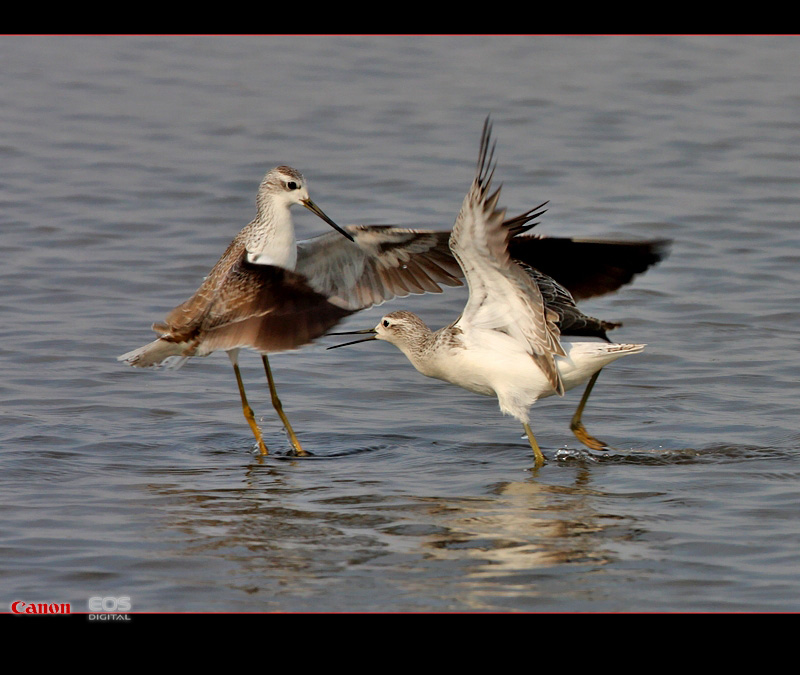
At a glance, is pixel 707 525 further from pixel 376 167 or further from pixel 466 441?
pixel 376 167

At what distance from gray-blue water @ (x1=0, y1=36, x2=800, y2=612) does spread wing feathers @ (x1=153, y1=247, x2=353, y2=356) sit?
2.46 feet

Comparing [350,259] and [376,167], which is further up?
[376,167]

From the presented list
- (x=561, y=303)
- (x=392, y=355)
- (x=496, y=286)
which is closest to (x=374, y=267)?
(x=561, y=303)

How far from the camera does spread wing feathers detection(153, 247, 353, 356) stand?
788 cm

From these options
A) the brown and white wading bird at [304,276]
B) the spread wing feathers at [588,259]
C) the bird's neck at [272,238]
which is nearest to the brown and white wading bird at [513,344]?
the spread wing feathers at [588,259]

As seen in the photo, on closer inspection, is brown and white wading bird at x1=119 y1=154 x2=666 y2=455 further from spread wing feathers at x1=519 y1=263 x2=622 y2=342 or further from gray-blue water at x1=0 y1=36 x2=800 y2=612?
gray-blue water at x1=0 y1=36 x2=800 y2=612

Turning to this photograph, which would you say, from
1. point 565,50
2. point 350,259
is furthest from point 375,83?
point 350,259

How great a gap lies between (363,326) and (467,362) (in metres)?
2.99

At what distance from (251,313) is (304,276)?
0.79m

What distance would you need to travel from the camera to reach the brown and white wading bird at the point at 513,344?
7.52 metres

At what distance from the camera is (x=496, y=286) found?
297 inches

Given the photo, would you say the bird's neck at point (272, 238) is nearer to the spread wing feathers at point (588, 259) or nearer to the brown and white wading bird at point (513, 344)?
the brown and white wading bird at point (513, 344)

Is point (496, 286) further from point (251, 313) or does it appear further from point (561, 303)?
point (251, 313)

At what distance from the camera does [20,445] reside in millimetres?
7965
